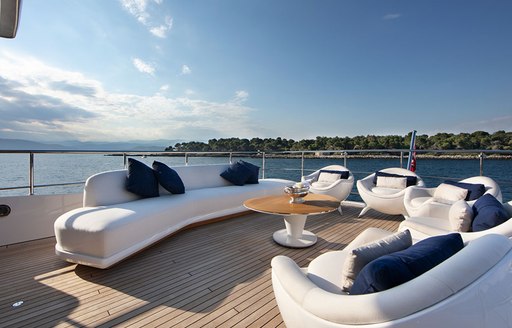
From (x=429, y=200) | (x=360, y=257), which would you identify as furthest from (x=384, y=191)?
(x=360, y=257)

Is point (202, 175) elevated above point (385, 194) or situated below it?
above

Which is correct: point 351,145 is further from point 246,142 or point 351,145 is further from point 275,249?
point 275,249

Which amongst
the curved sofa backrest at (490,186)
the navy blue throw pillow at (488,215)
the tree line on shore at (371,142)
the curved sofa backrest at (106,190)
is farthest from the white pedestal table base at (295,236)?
the tree line on shore at (371,142)

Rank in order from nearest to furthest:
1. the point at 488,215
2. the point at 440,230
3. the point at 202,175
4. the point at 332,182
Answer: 1. the point at 488,215
2. the point at 440,230
3. the point at 202,175
4. the point at 332,182

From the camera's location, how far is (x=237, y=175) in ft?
13.5

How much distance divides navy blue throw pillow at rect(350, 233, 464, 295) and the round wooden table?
1.45 meters

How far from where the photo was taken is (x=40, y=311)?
156cm

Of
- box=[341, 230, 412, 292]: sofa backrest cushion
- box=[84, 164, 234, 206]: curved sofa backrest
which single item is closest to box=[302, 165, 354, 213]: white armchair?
box=[84, 164, 234, 206]: curved sofa backrest

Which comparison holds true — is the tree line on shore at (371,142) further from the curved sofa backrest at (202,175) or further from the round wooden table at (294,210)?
the round wooden table at (294,210)

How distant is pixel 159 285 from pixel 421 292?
180 centimetres

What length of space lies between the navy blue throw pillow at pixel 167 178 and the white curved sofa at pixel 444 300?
2.63 meters

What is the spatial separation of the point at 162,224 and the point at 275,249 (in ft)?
4.08

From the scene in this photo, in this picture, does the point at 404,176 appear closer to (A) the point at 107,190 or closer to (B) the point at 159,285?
(B) the point at 159,285

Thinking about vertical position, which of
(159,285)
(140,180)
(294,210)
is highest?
(140,180)
